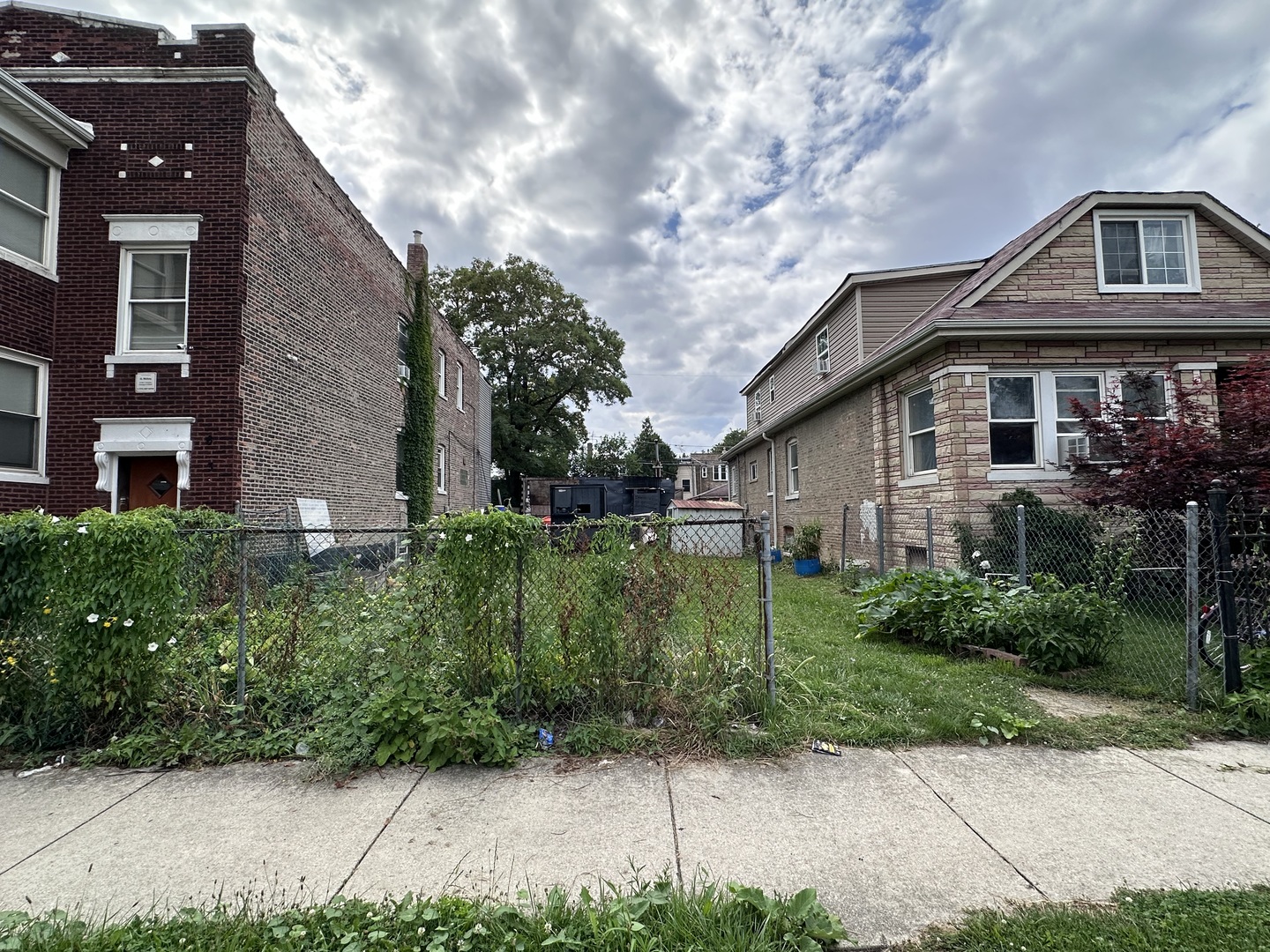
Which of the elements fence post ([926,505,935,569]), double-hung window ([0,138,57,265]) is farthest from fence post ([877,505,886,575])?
double-hung window ([0,138,57,265])

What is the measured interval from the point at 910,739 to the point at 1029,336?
7798 mm

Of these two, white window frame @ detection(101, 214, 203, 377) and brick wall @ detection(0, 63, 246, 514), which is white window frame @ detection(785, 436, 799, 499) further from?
white window frame @ detection(101, 214, 203, 377)

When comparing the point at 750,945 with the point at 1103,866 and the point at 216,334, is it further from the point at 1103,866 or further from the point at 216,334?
the point at 216,334

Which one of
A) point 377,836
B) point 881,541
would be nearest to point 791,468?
point 881,541

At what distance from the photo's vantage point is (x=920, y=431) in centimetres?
1027

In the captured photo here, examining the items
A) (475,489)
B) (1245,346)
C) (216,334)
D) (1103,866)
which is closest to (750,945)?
(1103,866)

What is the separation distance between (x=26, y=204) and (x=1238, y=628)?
1539 cm

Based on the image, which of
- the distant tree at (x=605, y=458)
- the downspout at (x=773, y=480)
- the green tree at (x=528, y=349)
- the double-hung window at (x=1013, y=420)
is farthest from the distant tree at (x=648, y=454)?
the double-hung window at (x=1013, y=420)

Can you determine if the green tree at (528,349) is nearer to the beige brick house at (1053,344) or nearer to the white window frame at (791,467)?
the white window frame at (791,467)

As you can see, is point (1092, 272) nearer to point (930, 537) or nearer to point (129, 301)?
point (930, 537)

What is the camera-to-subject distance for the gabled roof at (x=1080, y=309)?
8.94 meters

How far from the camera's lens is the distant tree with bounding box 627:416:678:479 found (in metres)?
71.2

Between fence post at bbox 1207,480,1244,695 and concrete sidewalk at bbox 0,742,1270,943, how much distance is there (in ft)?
2.48

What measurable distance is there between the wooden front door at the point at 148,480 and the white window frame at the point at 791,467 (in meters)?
13.9
